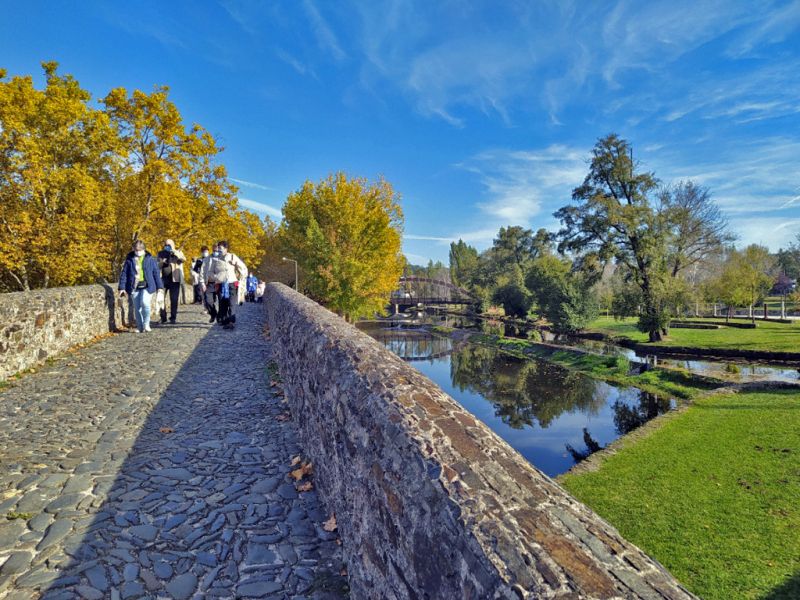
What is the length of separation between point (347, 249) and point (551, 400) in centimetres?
1831

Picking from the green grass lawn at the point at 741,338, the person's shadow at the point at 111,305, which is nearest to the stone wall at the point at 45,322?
the person's shadow at the point at 111,305

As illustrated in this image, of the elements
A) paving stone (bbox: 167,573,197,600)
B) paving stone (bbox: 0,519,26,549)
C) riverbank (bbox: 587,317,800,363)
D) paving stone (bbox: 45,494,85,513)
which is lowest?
riverbank (bbox: 587,317,800,363)

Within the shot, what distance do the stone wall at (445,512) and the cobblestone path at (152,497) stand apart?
61 cm

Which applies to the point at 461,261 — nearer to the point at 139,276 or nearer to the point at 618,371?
the point at 618,371

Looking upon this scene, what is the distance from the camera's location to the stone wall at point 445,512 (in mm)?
1241

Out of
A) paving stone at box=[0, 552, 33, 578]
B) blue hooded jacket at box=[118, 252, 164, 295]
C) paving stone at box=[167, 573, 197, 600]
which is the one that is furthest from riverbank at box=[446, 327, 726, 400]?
paving stone at box=[0, 552, 33, 578]

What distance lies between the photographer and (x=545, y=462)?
14555 mm

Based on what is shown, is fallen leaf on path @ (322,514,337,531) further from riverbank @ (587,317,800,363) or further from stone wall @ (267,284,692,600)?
riverbank @ (587,317,800,363)

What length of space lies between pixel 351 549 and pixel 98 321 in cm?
1058

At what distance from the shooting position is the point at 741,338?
1046 inches

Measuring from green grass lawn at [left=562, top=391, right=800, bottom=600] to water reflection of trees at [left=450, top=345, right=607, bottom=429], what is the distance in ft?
22.1

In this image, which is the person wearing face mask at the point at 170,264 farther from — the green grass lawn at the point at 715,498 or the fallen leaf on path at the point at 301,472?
the green grass lawn at the point at 715,498

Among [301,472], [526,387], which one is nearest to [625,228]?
[526,387]

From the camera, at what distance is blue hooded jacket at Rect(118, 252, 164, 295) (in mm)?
10008
